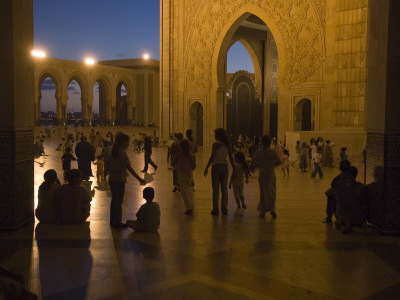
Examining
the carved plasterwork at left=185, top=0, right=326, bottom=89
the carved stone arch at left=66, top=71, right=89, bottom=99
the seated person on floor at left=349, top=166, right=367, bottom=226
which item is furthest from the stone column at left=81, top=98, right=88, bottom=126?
the seated person on floor at left=349, top=166, right=367, bottom=226

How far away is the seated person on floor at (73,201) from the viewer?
209 inches

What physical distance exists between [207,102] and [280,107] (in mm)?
4034

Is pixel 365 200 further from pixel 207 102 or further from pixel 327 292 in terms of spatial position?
pixel 207 102

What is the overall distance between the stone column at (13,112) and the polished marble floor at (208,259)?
33 centimetres

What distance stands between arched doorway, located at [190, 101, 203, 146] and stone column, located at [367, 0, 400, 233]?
15014mm

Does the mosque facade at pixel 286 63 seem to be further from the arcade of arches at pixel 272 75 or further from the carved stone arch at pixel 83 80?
the carved stone arch at pixel 83 80

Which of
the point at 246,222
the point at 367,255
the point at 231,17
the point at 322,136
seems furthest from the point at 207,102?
the point at 367,255

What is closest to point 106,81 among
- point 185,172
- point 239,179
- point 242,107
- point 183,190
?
point 242,107

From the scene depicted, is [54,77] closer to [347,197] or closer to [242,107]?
[242,107]

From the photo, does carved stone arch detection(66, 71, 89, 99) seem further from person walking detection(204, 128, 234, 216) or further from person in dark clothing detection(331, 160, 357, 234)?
person in dark clothing detection(331, 160, 357, 234)

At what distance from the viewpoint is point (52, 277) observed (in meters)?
3.60

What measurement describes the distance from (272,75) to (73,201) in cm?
1949

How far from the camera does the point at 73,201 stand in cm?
534

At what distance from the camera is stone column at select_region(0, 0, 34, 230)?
5.01 meters
